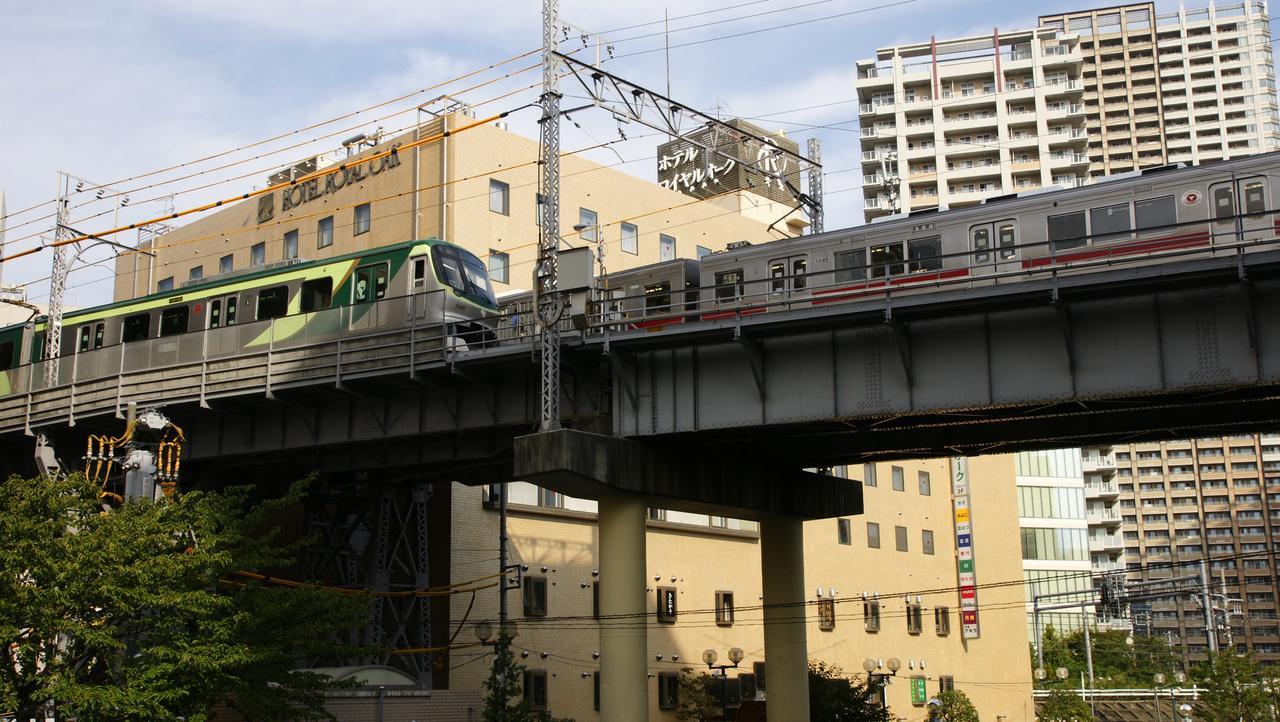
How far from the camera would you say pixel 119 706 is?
2503cm

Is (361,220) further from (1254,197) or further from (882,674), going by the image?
(1254,197)

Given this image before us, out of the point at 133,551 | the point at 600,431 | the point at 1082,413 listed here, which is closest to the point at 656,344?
the point at 600,431

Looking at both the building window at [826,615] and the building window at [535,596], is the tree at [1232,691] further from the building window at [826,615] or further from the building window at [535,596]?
the building window at [535,596]

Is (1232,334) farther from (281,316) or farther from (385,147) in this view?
(385,147)

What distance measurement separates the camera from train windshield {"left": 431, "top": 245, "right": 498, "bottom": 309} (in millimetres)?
37938

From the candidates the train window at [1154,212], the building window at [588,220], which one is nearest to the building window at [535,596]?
the building window at [588,220]

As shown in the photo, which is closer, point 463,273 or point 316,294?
point 463,273

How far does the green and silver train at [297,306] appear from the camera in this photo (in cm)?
3766

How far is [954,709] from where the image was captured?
64.8 metres

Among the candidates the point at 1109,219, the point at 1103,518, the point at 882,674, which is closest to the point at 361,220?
the point at 882,674

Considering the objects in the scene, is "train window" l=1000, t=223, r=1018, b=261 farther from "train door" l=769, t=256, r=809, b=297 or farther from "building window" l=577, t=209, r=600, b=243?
"building window" l=577, t=209, r=600, b=243

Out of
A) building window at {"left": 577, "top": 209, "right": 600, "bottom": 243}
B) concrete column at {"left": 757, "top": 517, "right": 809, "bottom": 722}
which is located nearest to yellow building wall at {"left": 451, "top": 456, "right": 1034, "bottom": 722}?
concrete column at {"left": 757, "top": 517, "right": 809, "bottom": 722}

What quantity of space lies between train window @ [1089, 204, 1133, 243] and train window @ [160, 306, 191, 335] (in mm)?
27300

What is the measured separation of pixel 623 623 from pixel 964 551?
43.9 m
